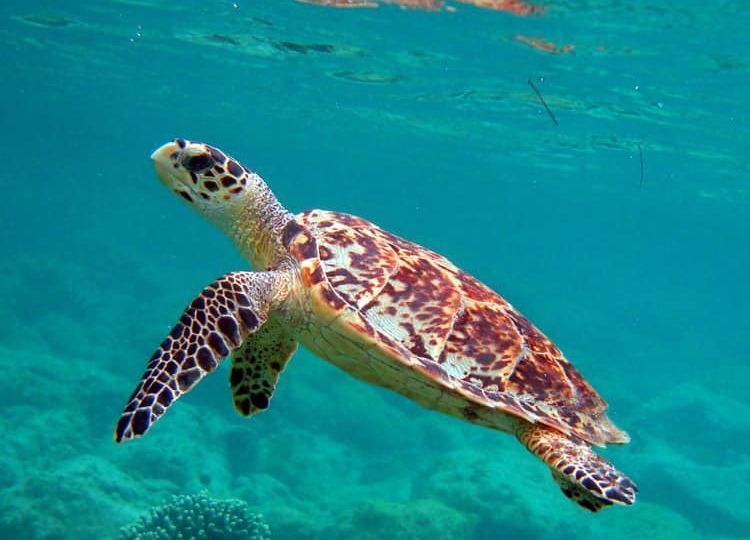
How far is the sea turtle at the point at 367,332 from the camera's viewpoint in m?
3.43

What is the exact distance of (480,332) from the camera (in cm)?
395

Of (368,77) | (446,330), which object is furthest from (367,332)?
(368,77)

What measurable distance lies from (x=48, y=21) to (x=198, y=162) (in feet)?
66.1

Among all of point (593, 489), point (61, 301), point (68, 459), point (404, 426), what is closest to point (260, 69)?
point (61, 301)

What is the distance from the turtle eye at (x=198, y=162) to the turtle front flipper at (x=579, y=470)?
2836 millimetres

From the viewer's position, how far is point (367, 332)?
366 centimetres

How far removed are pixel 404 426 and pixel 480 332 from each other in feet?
37.6

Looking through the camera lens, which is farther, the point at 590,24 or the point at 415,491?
the point at 590,24

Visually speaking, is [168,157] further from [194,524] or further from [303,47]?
[303,47]

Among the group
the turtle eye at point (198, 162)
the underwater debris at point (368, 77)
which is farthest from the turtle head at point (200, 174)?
the underwater debris at point (368, 77)

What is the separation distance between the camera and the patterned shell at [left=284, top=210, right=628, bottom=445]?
3.71 m

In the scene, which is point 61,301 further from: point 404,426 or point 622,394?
point 622,394

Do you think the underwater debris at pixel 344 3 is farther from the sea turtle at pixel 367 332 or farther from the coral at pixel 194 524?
the coral at pixel 194 524

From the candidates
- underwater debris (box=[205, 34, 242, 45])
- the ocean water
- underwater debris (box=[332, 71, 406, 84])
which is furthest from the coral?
underwater debris (box=[332, 71, 406, 84])
